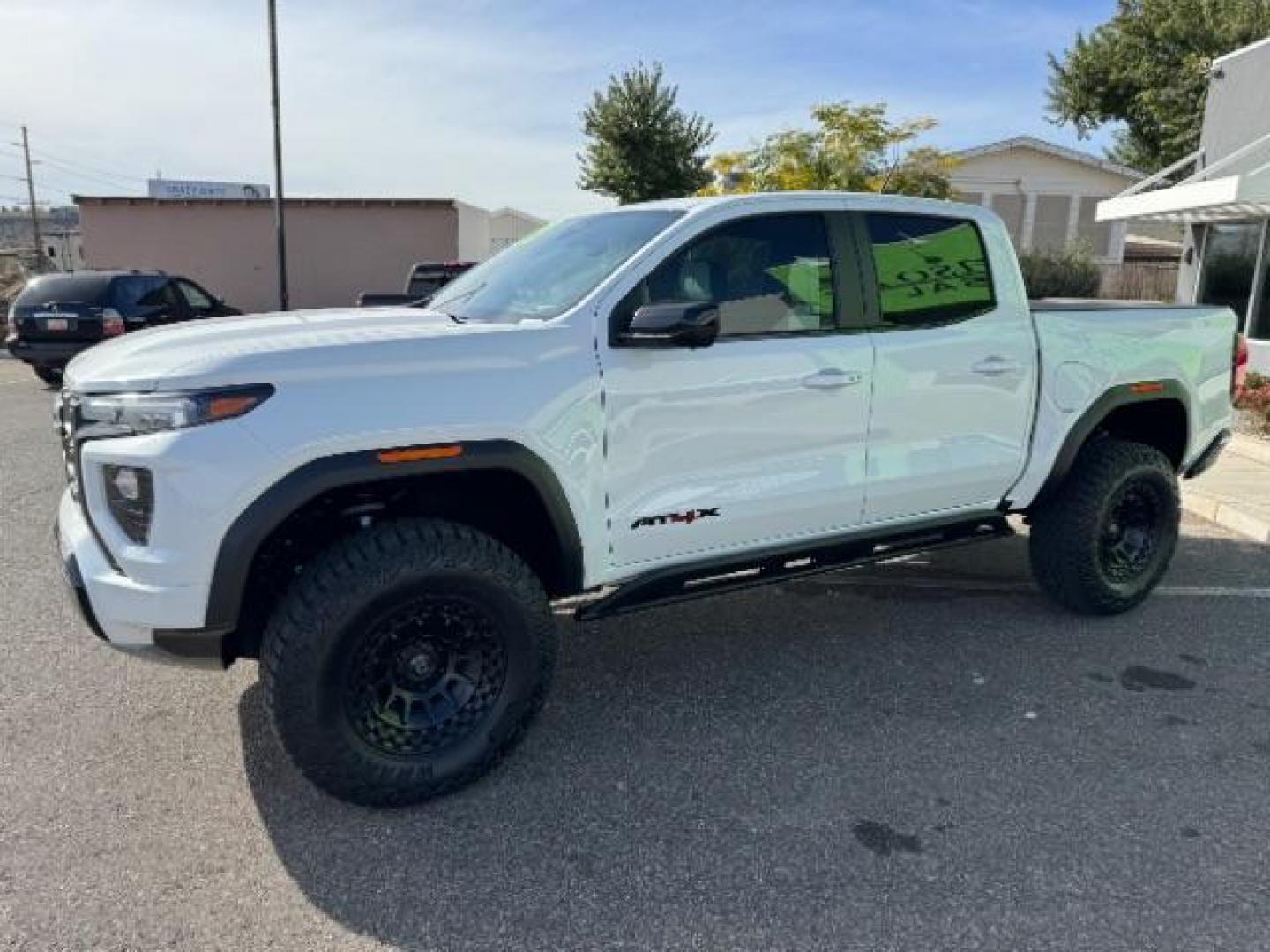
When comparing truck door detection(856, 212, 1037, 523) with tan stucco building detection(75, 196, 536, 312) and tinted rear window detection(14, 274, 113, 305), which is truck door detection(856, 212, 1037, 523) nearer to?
tinted rear window detection(14, 274, 113, 305)

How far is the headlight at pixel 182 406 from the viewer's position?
2.63 meters

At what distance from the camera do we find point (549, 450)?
10.1 ft

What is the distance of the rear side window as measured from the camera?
→ 3.93m

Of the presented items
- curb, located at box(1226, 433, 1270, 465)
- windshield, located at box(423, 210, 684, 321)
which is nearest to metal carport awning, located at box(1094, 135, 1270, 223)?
curb, located at box(1226, 433, 1270, 465)

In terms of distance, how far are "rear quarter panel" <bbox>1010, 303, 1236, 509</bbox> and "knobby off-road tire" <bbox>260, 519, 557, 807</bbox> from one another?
8.44 feet

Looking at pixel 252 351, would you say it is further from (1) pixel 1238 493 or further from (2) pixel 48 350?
(2) pixel 48 350

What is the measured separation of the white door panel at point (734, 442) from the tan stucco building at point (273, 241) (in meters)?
22.9

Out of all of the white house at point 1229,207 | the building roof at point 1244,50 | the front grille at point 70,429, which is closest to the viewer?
the front grille at point 70,429

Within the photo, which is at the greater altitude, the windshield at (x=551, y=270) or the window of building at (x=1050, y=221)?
the window of building at (x=1050, y=221)

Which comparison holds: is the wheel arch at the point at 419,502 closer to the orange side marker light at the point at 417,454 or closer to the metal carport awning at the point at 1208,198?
the orange side marker light at the point at 417,454

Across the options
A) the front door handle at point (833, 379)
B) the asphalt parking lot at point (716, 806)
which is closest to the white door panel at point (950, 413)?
the front door handle at point (833, 379)

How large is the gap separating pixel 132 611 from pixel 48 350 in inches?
440

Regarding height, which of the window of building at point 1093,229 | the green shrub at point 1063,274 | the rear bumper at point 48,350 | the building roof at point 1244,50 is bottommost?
the rear bumper at point 48,350

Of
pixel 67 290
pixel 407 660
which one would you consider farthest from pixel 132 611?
pixel 67 290
